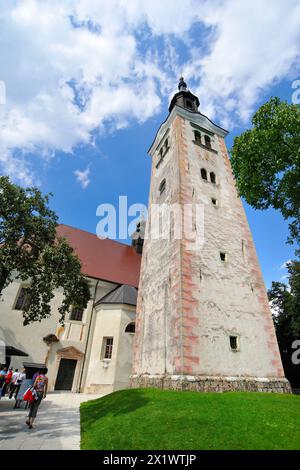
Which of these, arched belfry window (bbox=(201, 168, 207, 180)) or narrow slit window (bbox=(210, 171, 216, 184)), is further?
narrow slit window (bbox=(210, 171, 216, 184))

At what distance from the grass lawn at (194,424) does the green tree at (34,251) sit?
5.70 metres

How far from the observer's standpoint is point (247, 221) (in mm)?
17969

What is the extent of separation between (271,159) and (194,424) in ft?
37.0

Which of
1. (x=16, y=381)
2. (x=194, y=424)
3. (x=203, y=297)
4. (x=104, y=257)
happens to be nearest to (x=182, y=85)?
(x=104, y=257)

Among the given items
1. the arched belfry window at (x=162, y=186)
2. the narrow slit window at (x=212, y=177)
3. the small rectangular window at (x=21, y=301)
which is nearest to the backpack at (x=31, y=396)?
the small rectangular window at (x=21, y=301)

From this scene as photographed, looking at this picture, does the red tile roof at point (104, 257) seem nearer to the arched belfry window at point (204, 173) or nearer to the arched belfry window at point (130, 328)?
the arched belfry window at point (130, 328)

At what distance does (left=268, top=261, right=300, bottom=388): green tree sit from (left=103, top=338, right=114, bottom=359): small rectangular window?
20016 mm

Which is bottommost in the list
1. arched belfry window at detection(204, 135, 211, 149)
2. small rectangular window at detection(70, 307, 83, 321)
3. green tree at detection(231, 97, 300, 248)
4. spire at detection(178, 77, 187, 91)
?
small rectangular window at detection(70, 307, 83, 321)

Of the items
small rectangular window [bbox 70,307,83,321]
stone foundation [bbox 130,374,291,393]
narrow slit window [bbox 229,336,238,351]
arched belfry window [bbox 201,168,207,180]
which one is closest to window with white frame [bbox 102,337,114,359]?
small rectangular window [bbox 70,307,83,321]

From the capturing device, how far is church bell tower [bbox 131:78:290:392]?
11.5m

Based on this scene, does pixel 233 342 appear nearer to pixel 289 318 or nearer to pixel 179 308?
pixel 179 308

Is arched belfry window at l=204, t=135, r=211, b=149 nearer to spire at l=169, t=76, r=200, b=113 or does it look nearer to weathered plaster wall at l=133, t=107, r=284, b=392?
weathered plaster wall at l=133, t=107, r=284, b=392

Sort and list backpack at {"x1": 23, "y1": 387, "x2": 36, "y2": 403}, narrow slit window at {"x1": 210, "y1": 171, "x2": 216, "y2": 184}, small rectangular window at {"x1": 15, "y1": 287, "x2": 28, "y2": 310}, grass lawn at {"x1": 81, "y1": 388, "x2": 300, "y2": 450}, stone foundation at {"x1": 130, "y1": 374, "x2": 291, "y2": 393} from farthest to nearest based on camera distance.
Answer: small rectangular window at {"x1": 15, "y1": 287, "x2": 28, "y2": 310} → narrow slit window at {"x1": 210, "y1": 171, "x2": 216, "y2": 184} → stone foundation at {"x1": 130, "y1": 374, "x2": 291, "y2": 393} → backpack at {"x1": 23, "y1": 387, "x2": 36, "y2": 403} → grass lawn at {"x1": 81, "y1": 388, "x2": 300, "y2": 450}
